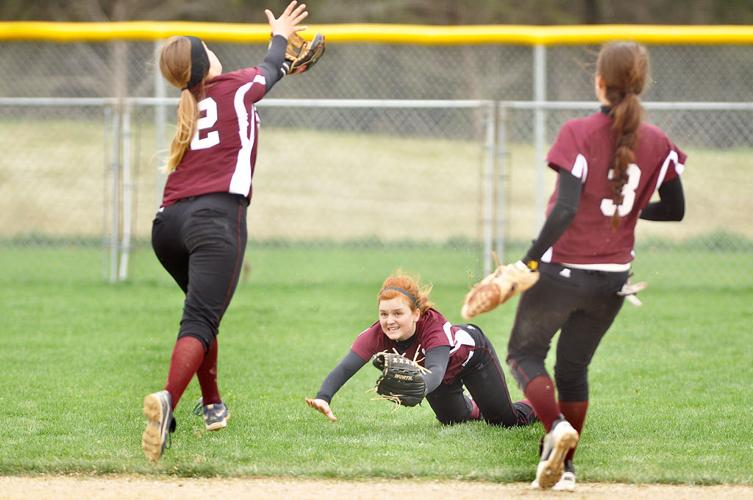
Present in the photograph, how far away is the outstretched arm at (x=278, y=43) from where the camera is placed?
4.89 meters

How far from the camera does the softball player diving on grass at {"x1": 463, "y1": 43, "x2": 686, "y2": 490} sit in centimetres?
398

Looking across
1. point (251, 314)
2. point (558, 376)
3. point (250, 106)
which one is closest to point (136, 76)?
point (251, 314)

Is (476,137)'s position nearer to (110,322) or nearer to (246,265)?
(246,265)

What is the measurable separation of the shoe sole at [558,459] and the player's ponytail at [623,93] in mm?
888

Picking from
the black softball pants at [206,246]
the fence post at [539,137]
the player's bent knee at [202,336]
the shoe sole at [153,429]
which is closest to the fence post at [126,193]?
the fence post at [539,137]

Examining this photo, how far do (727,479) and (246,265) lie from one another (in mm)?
7168

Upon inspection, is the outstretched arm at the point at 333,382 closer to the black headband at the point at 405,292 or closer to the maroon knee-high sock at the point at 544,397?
the black headband at the point at 405,292

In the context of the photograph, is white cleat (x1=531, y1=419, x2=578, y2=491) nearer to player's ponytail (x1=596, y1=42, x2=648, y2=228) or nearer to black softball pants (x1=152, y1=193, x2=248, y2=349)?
player's ponytail (x1=596, y1=42, x2=648, y2=228)

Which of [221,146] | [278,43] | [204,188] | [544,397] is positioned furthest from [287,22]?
[544,397]

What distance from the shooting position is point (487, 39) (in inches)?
452

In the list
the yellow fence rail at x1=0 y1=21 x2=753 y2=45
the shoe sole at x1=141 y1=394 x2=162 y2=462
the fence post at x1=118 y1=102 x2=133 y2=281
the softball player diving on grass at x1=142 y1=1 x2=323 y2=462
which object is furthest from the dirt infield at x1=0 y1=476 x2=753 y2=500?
the yellow fence rail at x1=0 y1=21 x2=753 y2=45

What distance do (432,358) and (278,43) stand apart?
1567 millimetres

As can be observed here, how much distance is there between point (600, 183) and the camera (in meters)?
4.03

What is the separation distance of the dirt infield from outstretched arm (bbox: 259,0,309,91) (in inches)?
67.2
